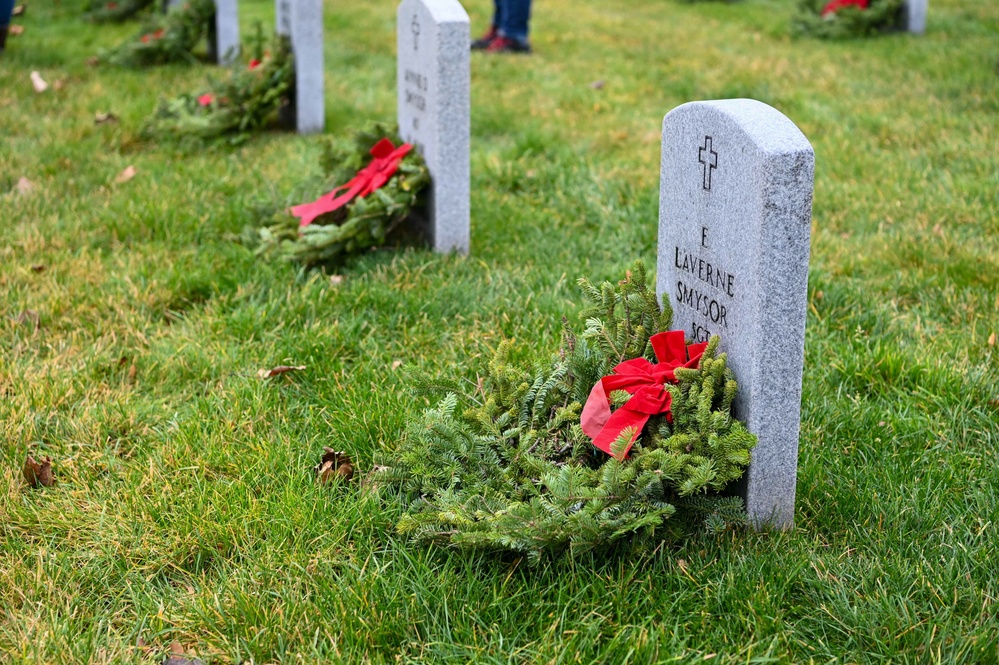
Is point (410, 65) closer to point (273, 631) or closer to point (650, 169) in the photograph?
point (650, 169)

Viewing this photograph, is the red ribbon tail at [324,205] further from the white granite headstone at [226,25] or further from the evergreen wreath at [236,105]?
the white granite headstone at [226,25]

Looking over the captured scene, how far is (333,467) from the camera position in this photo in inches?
107

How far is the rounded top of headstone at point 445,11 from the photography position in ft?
13.2

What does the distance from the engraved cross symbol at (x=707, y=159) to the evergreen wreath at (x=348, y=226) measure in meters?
1.99

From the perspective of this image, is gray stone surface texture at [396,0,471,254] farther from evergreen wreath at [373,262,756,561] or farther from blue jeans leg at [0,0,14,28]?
blue jeans leg at [0,0,14,28]

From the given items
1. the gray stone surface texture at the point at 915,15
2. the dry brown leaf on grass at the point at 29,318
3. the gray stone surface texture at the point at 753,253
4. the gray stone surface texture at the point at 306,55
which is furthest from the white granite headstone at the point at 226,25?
the gray stone surface texture at the point at 753,253

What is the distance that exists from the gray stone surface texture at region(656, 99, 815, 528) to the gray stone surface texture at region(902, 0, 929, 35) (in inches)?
285

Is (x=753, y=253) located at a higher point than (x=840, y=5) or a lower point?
lower

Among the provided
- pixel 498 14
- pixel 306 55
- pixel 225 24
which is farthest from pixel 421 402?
pixel 498 14

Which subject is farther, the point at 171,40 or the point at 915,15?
the point at 915,15

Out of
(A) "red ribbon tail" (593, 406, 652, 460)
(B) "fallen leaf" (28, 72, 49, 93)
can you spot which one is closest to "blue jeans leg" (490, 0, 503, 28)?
(B) "fallen leaf" (28, 72, 49, 93)

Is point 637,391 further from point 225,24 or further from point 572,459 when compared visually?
point 225,24

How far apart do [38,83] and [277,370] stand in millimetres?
5281

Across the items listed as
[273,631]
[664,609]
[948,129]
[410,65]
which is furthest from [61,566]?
[948,129]
